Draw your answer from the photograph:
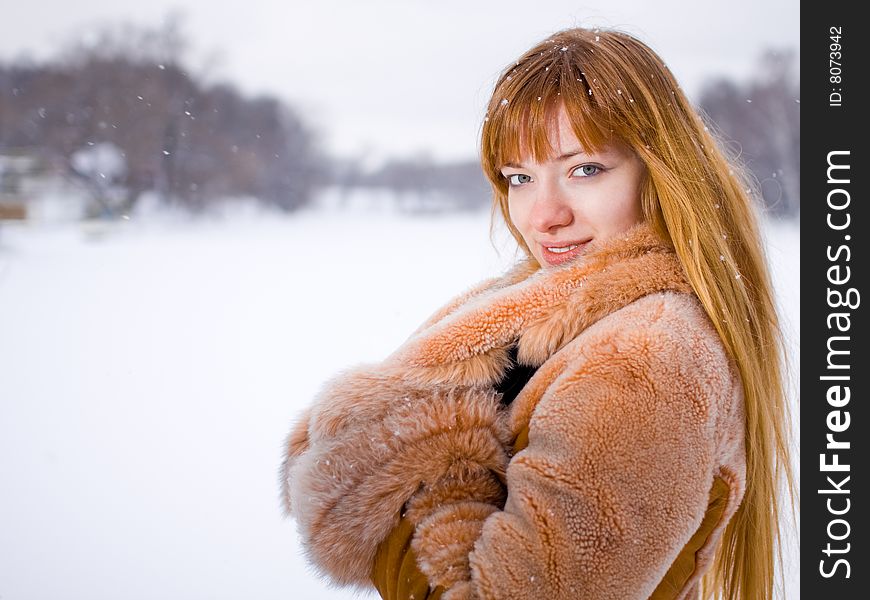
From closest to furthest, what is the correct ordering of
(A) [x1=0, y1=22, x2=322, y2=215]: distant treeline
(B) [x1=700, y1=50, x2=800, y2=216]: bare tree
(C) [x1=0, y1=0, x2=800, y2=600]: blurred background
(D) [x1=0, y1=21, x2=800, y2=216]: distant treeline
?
(C) [x1=0, y1=0, x2=800, y2=600]: blurred background, (B) [x1=700, y1=50, x2=800, y2=216]: bare tree, (D) [x1=0, y1=21, x2=800, y2=216]: distant treeline, (A) [x1=0, y1=22, x2=322, y2=215]: distant treeline

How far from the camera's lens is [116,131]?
10938mm

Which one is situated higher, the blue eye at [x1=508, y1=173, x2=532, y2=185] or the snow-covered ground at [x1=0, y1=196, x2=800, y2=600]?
the blue eye at [x1=508, y1=173, x2=532, y2=185]

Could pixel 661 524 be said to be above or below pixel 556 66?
below

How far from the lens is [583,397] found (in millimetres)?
785

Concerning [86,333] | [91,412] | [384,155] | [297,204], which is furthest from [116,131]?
[91,412]

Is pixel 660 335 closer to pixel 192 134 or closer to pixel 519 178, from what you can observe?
pixel 519 178

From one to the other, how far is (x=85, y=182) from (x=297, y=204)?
3240 millimetres

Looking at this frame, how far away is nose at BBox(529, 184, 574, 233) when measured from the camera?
41.2 inches

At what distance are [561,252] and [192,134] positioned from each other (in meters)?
12.2

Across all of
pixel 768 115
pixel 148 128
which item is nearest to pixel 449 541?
pixel 768 115

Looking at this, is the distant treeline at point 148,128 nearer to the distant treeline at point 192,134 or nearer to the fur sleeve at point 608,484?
the distant treeline at point 192,134

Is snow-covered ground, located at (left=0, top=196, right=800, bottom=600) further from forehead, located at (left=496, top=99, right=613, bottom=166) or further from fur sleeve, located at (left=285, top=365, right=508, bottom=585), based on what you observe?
fur sleeve, located at (left=285, top=365, right=508, bottom=585)

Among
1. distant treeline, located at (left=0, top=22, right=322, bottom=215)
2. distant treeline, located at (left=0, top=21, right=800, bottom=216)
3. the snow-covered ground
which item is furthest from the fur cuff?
distant treeline, located at (left=0, top=22, right=322, bottom=215)
